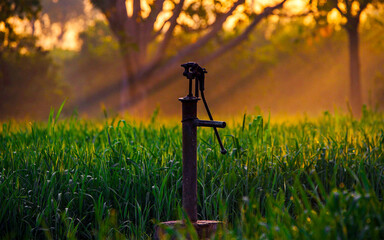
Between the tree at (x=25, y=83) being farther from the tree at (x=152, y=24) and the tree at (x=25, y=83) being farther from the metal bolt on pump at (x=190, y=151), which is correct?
the metal bolt on pump at (x=190, y=151)

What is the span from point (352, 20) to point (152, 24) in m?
6.73

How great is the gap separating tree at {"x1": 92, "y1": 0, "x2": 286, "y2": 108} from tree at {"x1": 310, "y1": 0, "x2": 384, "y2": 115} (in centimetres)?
143

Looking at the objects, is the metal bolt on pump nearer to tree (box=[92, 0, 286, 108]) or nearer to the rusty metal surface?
the rusty metal surface

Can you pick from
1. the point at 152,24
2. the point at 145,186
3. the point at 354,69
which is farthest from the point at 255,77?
the point at 145,186

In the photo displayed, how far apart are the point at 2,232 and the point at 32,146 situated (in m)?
1.32

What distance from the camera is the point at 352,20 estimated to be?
13.6 meters

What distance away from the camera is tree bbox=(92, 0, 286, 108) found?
11.6 meters

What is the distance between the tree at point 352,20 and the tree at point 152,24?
1.43 metres

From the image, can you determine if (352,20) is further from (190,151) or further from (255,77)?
(190,151)

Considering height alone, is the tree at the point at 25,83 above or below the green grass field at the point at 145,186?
above

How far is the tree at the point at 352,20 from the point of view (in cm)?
1184

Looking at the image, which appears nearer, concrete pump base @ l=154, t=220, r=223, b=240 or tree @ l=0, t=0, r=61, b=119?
concrete pump base @ l=154, t=220, r=223, b=240

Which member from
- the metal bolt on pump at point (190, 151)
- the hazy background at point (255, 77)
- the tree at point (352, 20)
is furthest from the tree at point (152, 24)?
the metal bolt on pump at point (190, 151)

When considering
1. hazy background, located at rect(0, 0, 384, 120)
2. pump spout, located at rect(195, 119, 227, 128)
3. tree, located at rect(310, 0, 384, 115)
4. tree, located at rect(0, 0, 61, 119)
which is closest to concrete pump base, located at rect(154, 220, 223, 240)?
pump spout, located at rect(195, 119, 227, 128)
